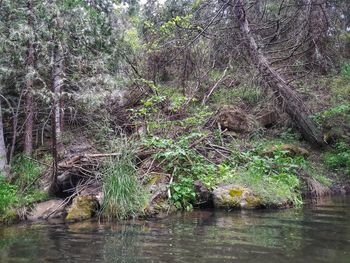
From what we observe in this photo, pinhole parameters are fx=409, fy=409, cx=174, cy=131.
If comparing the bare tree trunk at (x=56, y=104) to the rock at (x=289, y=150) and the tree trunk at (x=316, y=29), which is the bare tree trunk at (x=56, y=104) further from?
the tree trunk at (x=316, y=29)

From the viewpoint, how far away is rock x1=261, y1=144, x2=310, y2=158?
10.6 meters

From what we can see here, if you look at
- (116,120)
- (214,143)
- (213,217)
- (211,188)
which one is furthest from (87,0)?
(213,217)

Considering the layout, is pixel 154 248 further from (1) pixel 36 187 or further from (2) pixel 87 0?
(2) pixel 87 0

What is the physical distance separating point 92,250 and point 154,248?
769mm

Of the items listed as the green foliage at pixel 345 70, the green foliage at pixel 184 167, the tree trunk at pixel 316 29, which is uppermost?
the tree trunk at pixel 316 29

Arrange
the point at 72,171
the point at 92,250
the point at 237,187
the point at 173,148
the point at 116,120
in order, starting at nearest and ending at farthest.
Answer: the point at 92,250
the point at 237,187
the point at 72,171
the point at 173,148
the point at 116,120

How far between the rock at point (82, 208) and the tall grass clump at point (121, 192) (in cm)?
32

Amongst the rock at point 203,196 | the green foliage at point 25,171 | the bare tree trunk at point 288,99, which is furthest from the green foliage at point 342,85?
the green foliage at point 25,171

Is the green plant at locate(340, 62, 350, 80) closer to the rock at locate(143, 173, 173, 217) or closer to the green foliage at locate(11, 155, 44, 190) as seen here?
the rock at locate(143, 173, 173, 217)

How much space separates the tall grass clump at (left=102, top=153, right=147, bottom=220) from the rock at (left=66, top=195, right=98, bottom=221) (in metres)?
0.32

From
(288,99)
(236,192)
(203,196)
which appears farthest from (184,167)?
(288,99)

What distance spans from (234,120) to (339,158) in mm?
3130

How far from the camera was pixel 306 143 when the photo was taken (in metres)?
12.4

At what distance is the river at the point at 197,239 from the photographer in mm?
4652
